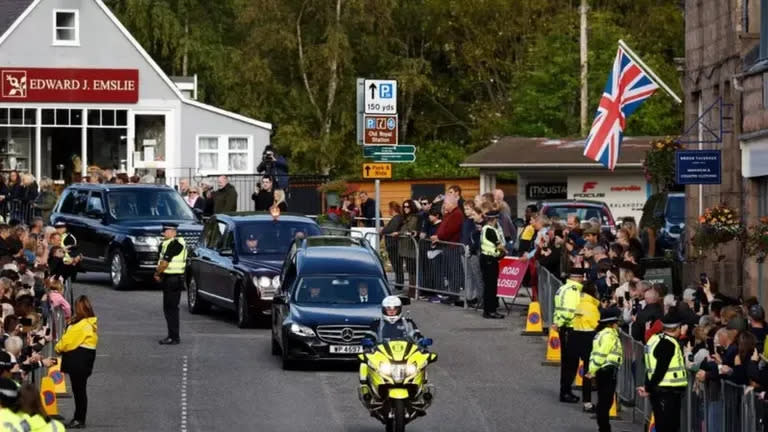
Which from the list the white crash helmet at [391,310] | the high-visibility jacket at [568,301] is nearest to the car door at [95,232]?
the high-visibility jacket at [568,301]

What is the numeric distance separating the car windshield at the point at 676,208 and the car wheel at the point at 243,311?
11380 millimetres

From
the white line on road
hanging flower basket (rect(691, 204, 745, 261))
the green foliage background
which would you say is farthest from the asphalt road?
the green foliage background

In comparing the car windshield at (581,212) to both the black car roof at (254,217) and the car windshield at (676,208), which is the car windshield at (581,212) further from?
the black car roof at (254,217)

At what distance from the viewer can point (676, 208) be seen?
38.5 metres

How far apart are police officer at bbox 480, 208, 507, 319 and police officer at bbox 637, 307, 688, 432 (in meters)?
11.9

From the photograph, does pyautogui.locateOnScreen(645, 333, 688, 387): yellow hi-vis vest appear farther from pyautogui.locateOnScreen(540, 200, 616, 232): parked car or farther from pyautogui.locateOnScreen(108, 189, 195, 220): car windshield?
pyautogui.locateOnScreen(108, 189, 195, 220): car windshield

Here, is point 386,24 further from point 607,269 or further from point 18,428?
point 18,428

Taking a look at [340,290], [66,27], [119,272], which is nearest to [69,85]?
[66,27]

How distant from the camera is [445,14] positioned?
2982 inches

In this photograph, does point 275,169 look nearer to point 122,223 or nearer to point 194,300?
point 122,223

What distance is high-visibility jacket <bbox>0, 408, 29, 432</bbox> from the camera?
527 inches

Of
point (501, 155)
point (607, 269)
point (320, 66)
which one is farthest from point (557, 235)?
point (320, 66)

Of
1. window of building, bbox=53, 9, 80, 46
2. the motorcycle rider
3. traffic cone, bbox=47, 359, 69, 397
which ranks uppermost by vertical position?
window of building, bbox=53, 9, 80, 46

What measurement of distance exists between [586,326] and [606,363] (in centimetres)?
215
